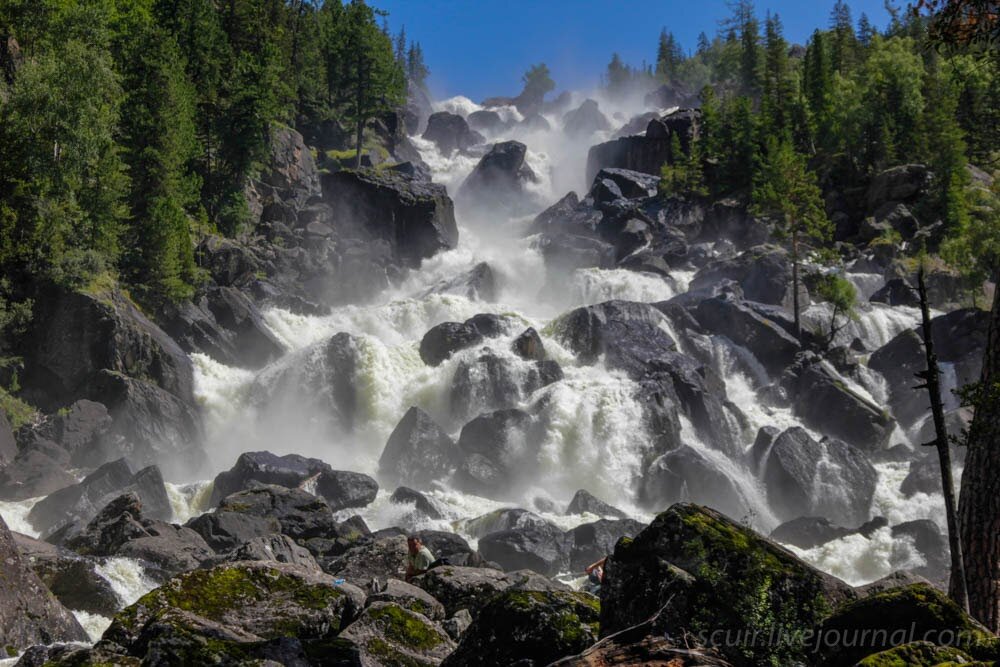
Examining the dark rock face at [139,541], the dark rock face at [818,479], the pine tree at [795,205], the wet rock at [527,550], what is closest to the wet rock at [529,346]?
the dark rock face at [818,479]

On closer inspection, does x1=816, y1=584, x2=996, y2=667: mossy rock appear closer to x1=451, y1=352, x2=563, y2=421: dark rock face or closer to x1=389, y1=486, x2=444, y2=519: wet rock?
x1=389, y1=486, x2=444, y2=519: wet rock

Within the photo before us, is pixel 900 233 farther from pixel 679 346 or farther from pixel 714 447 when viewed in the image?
pixel 714 447

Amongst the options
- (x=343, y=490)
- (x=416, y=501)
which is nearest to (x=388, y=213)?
(x=343, y=490)

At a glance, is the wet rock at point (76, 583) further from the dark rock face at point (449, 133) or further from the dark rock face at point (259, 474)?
the dark rock face at point (449, 133)

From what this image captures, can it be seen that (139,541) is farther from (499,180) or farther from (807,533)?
(499,180)

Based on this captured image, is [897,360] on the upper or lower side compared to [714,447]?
upper

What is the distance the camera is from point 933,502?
29641 mm

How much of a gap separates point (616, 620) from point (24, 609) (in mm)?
8350

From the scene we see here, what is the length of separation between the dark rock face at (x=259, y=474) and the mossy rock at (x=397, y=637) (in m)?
20.0

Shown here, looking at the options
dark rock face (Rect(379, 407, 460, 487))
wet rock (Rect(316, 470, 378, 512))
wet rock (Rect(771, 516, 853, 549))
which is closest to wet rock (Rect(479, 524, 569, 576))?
wet rock (Rect(316, 470, 378, 512))

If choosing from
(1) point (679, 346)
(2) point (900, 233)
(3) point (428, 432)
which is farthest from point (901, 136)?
(3) point (428, 432)

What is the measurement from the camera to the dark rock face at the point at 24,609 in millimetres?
9719

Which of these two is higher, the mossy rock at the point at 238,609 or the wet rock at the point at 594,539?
the mossy rock at the point at 238,609

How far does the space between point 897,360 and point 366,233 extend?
130 ft
